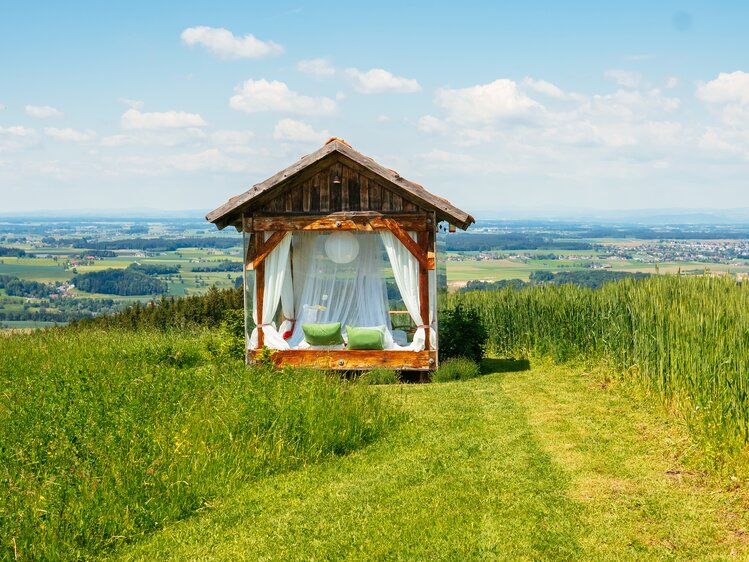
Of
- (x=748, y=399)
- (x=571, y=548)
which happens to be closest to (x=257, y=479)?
(x=571, y=548)

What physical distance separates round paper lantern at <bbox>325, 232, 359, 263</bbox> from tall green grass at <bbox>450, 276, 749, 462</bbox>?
4295mm

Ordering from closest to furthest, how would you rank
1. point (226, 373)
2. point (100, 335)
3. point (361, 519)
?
point (361, 519), point (226, 373), point (100, 335)

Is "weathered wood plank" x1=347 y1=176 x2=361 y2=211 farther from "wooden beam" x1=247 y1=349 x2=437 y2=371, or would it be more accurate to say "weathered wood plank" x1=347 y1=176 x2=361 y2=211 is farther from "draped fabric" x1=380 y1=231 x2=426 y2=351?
"wooden beam" x1=247 y1=349 x2=437 y2=371

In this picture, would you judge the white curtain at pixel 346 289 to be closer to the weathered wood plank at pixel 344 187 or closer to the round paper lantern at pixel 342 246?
the round paper lantern at pixel 342 246

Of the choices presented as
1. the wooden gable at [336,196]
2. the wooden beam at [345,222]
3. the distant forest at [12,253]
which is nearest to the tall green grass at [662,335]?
the wooden beam at [345,222]

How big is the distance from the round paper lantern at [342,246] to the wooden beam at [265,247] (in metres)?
1.00

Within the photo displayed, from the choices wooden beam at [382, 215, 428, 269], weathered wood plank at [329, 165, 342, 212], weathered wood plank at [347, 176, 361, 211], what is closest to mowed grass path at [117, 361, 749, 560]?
wooden beam at [382, 215, 428, 269]

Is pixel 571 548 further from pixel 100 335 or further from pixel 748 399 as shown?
pixel 100 335

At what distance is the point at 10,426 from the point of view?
8414 millimetres

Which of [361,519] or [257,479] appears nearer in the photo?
[361,519]

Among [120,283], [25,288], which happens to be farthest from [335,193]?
[25,288]

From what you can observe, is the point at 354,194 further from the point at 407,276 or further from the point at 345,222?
the point at 407,276

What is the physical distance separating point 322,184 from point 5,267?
75.3 m

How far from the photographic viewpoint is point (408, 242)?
532 inches
